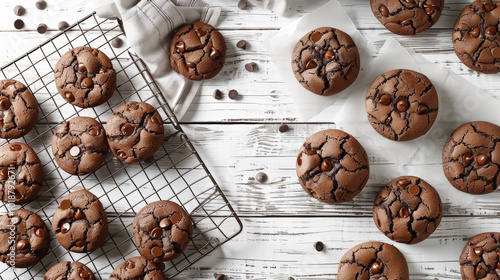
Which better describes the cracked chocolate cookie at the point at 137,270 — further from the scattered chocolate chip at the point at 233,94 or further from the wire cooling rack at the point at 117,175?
the scattered chocolate chip at the point at 233,94

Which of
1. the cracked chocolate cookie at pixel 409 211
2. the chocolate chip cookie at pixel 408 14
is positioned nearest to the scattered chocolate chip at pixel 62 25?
the chocolate chip cookie at pixel 408 14

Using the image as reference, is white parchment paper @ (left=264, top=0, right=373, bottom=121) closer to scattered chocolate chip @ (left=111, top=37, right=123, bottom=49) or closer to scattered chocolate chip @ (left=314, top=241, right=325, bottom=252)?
scattered chocolate chip @ (left=314, top=241, right=325, bottom=252)

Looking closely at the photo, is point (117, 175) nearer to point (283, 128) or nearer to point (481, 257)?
point (283, 128)

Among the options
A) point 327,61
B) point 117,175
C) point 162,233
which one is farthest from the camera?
point 117,175

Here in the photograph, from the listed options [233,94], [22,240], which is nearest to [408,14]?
[233,94]

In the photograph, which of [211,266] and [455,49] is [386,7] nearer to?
[455,49]

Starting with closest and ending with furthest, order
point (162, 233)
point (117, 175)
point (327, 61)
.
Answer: point (162, 233) → point (327, 61) → point (117, 175)

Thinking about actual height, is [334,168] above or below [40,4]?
below
